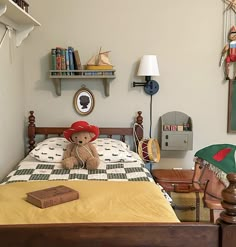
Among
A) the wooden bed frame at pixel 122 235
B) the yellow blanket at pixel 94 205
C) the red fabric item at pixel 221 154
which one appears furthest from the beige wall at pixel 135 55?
the wooden bed frame at pixel 122 235

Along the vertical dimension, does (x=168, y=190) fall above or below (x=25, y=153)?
below

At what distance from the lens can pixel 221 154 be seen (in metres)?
2.17

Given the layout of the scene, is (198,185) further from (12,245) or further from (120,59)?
(12,245)

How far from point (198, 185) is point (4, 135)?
1.48 m

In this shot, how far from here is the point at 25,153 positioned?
3176 millimetres

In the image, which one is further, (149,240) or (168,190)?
A: (168,190)

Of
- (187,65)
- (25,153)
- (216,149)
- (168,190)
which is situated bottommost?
(168,190)

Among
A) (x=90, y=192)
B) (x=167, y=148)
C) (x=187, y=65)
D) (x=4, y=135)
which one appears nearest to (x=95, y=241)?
(x=90, y=192)

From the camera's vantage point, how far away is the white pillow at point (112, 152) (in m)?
2.65

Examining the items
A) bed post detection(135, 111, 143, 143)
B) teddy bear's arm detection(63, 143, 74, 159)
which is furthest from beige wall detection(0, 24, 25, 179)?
bed post detection(135, 111, 143, 143)

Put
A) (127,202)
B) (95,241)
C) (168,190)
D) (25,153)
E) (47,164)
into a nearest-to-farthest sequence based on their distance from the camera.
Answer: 1. (95,241)
2. (127,202)
3. (47,164)
4. (168,190)
5. (25,153)

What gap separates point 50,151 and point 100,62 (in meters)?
0.89

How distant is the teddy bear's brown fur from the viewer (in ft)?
8.05

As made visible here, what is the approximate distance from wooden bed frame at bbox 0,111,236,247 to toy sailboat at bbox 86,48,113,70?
206 cm
